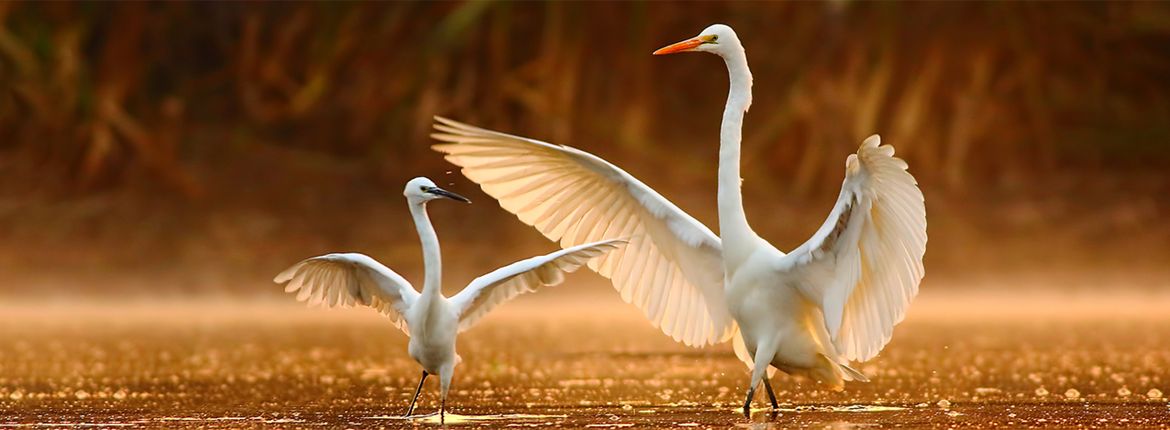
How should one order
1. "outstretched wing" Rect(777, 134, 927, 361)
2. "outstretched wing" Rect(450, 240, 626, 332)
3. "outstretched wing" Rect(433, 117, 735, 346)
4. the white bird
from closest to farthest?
"outstretched wing" Rect(777, 134, 927, 361)
the white bird
"outstretched wing" Rect(450, 240, 626, 332)
"outstretched wing" Rect(433, 117, 735, 346)

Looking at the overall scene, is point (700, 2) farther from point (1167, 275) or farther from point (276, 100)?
point (1167, 275)

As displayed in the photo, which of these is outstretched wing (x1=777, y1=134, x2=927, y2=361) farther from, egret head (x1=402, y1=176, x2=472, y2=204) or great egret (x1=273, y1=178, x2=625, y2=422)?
egret head (x1=402, y1=176, x2=472, y2=204)

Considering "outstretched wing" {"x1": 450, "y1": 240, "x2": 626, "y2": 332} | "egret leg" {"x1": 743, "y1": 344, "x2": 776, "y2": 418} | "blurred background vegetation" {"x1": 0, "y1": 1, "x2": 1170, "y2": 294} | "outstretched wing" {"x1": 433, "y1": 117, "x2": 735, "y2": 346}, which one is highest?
"blurred background vegetation" {"x1": 0, "y1": 1, "x2": 1170, "y2": 294}

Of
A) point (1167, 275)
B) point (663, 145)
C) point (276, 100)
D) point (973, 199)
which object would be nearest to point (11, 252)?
point (276, 100)

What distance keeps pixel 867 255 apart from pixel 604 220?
1.35 metres

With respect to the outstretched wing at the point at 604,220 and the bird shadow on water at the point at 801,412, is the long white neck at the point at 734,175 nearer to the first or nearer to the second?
the outstretched wing at the point at 604,220

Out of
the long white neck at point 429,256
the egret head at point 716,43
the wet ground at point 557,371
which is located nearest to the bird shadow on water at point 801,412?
the wet ground at point 557,371

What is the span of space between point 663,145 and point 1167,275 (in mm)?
4686

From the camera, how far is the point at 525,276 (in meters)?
7.87

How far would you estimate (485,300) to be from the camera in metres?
8.05

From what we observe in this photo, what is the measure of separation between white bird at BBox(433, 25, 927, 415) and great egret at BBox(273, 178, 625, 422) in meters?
0.48

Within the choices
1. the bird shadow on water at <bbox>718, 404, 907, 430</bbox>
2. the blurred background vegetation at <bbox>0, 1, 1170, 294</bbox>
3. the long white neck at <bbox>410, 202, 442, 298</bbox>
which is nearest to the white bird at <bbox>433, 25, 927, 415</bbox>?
the bird shadow on water at <bbox>718, 404, 907, 430</bbox>

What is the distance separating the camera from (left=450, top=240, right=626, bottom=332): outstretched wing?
7.73 metres

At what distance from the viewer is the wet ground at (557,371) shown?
7.53 metres
